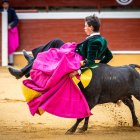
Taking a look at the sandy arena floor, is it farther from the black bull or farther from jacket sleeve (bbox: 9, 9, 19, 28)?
jacket sleeve (bbox: 9, 9, 19, 28)

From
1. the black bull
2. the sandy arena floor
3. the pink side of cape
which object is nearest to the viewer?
the sandy arena floor

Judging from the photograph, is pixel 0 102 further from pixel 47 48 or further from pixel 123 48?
pixel 123 48

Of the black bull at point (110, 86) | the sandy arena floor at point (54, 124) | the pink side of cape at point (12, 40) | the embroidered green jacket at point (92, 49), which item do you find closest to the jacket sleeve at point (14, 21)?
the pink side of cape at point (12, 40)

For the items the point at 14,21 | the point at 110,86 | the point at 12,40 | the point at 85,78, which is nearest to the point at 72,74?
the point at 85,78

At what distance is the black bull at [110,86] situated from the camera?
4.92 metres

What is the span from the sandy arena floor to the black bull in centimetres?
27

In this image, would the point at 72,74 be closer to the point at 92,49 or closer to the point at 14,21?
the point at 92,49

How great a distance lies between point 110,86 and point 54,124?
96 centimetres

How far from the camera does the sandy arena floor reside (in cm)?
473

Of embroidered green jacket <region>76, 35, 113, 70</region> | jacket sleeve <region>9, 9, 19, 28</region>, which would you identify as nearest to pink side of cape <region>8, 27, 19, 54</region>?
jacket sleeve <region>9, 9, 19, 28</region>

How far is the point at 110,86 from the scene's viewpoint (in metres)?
5.08

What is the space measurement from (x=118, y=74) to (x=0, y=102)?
8.46 ft

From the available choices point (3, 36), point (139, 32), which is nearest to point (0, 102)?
point (3, 36)

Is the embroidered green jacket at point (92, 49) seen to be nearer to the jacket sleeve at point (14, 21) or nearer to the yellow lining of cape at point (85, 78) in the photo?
the yellow lining of cape at point (85, 78)
